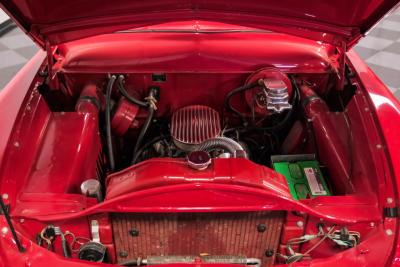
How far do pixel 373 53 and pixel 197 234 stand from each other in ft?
10.2

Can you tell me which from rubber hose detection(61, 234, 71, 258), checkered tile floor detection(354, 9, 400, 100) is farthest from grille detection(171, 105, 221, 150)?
checkered tile floor detection(354, 9, 400, 100)

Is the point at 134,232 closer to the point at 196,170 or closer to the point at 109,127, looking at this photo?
the point at 196,170

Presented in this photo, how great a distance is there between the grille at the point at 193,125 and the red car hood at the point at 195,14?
1.39ft

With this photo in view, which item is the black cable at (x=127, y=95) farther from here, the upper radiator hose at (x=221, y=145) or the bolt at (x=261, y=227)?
the bolt at (x=261, y=227)

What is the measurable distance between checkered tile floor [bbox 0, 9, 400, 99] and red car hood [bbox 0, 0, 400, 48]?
2.05 metres

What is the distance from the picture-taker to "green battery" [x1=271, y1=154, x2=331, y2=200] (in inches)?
45.2

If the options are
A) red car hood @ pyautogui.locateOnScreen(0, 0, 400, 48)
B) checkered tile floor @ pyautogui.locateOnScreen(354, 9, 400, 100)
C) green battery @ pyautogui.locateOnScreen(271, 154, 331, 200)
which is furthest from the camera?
checkered tile floor @ pyautogui.locateOnScreen(354, 9, 400, 100)

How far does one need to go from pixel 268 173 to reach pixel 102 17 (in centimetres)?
67

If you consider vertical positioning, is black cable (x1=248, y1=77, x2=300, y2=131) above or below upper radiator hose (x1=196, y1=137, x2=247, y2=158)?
above

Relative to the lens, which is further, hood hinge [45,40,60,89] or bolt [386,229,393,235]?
hood hinge [45,40,60,89]

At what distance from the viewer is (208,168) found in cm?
91

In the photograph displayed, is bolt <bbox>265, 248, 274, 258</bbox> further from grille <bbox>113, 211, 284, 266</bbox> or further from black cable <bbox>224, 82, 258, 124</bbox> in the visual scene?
black cable <bbox>224, 82, 258, 124</bbox>

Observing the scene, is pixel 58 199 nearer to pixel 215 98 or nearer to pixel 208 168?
pixel 208 168

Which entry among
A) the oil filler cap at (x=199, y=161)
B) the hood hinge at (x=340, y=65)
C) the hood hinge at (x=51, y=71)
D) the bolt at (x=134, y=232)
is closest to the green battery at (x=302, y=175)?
the hood hinge at (x=340, y=65)
